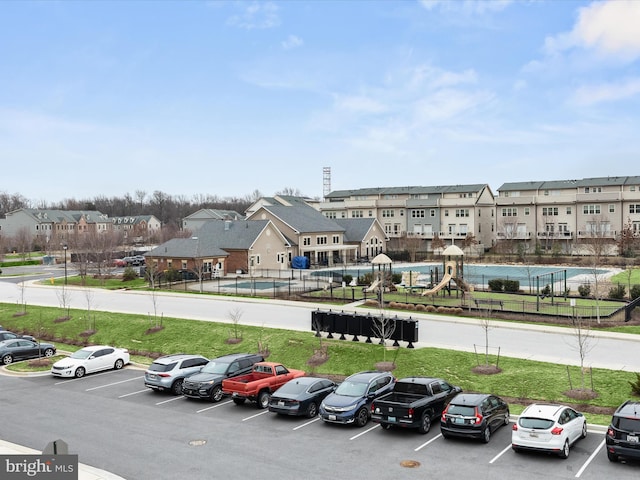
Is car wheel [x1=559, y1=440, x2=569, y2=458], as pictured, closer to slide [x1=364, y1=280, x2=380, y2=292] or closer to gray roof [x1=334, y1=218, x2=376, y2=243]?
slide [x1=364, y1=280, x2=380, y2=292]

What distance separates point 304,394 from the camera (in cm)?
1945

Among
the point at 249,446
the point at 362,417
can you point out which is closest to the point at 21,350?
the point at 249,446

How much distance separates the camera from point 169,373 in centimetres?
2294

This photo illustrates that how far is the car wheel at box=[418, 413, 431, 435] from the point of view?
56.9ft

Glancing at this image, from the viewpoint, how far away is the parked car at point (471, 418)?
53.4 ft

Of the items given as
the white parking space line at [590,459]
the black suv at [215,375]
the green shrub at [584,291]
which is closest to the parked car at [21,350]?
the black suv at [215,375]

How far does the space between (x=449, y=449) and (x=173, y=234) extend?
118 metres

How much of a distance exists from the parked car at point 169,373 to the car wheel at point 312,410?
622cm

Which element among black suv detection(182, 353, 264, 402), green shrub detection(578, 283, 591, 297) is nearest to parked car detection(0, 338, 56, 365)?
black suv detection(182, 353, 264, 402)

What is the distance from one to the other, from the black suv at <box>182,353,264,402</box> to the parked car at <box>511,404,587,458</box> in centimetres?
1075

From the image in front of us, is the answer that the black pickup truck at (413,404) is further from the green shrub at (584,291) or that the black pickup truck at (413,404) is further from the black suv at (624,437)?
the green shrub at (584,291)

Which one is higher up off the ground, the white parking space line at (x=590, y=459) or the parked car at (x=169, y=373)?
the parked car at (x=169, y=373)

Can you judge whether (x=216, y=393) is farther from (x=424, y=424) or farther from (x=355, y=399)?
(x=424, y=424)

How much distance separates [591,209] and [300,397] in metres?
77.6
